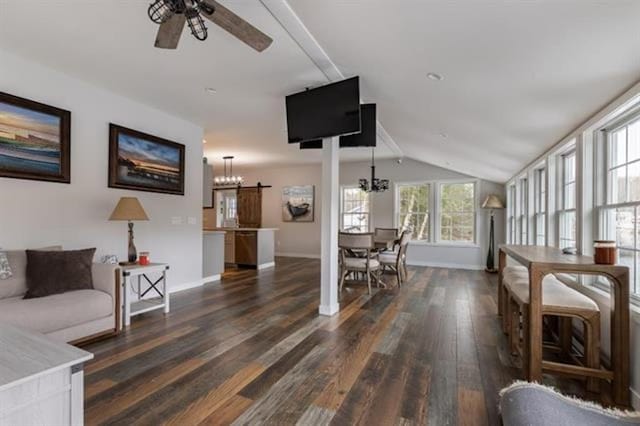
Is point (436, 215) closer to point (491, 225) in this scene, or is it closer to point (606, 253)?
point (491, 225)

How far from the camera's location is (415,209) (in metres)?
7.79

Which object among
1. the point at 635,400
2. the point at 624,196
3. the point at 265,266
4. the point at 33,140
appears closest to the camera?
the point at 635,400

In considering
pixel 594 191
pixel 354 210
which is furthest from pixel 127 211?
pixel 354 210

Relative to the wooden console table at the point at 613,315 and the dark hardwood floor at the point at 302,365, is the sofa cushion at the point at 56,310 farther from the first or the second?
the wooden console table at the point at 613,315

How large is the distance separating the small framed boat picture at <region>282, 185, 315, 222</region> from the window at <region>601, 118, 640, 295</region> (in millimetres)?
6784

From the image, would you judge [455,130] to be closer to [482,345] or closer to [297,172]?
[482,345]

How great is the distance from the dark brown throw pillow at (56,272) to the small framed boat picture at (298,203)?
6.18 m

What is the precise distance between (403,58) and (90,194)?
3.61m

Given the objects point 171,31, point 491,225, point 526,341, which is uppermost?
point 171,31

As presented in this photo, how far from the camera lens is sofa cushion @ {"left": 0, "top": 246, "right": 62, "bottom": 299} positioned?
262 cm

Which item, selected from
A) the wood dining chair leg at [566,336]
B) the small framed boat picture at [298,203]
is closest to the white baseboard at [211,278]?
the small framed boat picture at [298,203]

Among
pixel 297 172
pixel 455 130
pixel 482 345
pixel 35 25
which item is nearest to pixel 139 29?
pixel 35 25

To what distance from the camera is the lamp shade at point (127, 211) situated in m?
3.48

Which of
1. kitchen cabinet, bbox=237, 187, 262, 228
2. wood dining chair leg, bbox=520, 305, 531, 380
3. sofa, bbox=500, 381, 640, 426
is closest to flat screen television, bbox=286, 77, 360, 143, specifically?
wood dining chair leg, bbox=520, 305, 531, 380
